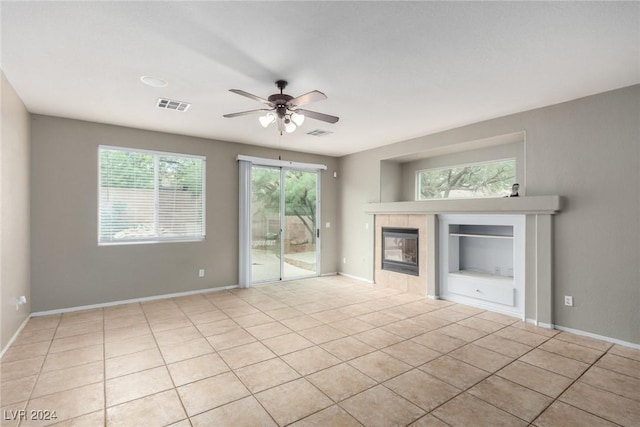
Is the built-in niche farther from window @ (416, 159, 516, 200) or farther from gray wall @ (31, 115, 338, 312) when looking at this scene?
gray wall @ (31, 115, 338, 312)

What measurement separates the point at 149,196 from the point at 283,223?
2458 mm

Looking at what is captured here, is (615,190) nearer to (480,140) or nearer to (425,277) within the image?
(480,140)

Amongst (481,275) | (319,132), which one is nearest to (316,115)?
(319,132)

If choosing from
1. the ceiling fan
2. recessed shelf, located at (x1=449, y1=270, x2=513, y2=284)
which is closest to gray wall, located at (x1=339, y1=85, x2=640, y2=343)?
recessed shelf, located at (x1=449, y1=270, x2=513, y2=284)

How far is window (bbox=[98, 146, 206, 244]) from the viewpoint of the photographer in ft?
15.5

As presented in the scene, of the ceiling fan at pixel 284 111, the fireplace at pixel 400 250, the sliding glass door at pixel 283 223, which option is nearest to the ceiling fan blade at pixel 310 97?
the ceiling fan at pixel 284 111

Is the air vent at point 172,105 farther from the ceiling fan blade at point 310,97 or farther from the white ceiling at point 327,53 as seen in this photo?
the ceiling fan blade at point 310,97

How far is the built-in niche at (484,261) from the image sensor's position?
13.9 feet

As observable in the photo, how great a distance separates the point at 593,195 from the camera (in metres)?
3.54

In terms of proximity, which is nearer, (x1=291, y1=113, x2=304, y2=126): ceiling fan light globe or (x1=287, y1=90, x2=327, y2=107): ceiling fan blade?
(x1=287, y1=90, x2=327, y2=107): ceiling fan blade

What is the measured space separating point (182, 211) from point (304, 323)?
9.50ft

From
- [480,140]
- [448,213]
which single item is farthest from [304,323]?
[480,140]

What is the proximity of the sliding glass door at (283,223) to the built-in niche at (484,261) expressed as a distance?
9.16 ft

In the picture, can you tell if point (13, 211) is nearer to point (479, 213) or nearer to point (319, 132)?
point (319, 132)
